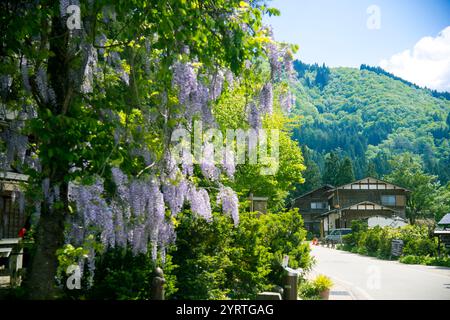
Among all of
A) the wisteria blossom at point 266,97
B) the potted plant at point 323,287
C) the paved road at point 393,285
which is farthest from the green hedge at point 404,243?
the wisteria blossom at point 266,97

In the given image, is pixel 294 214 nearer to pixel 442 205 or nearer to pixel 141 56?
pixel 141 56

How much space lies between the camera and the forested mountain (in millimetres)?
142875

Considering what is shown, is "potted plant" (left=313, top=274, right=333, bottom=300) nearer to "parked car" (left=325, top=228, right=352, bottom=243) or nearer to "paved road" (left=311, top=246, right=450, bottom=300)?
"paved road" (left=311, top=246, right=450, bottom=300)

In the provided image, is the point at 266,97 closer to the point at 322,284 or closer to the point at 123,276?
the point at 123,276

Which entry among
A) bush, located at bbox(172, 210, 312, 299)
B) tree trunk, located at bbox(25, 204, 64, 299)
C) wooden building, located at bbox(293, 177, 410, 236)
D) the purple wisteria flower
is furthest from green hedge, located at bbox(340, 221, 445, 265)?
tree trunk, located at bbox(25, 204, 64, 299)

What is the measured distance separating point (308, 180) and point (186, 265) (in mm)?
95999

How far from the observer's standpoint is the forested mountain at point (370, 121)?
5625 inches

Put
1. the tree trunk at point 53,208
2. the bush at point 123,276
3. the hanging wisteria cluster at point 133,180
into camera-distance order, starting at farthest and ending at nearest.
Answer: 1. the bush at point 123,276
2. the hanging wisteria cluster at point 133,180
3. the tree trunk at point 53,208

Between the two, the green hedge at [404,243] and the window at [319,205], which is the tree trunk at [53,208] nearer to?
the green hedge at [404,243]

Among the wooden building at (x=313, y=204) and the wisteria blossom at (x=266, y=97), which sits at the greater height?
the wooden building at (x=313, y=204)

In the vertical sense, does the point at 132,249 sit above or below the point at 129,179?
below

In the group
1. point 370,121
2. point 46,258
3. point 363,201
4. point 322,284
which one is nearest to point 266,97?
point 46,258
